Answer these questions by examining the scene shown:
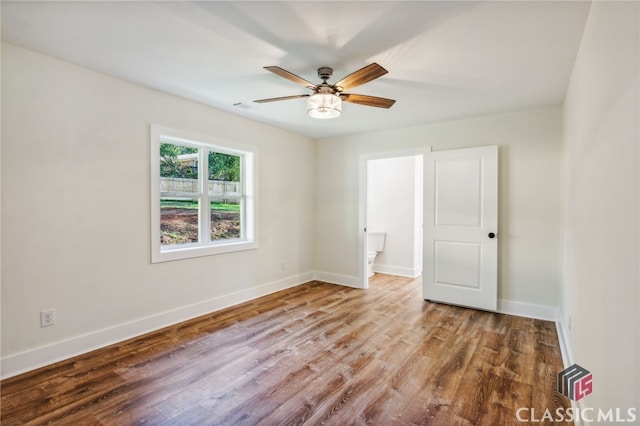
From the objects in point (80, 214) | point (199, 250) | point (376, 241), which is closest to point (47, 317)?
point (80, 214)

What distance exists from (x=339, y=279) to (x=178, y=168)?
292 centimetres

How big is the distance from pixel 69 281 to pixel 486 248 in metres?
4.27

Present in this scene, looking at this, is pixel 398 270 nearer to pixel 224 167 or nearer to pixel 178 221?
pixel 224 167

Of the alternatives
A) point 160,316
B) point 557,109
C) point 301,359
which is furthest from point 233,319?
point 557,109

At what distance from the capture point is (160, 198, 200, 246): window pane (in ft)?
10.8

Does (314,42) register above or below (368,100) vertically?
above

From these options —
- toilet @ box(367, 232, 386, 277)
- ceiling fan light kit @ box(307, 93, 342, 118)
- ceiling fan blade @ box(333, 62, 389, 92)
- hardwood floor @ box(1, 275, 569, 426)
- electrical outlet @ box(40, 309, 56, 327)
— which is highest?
ceiling fan blade @ box(333, 62, 389, 92)

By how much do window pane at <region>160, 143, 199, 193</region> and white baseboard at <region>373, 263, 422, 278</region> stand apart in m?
3.69

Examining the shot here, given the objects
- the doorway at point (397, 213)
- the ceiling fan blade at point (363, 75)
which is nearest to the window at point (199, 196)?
the ceiling fan blade at point (363, 75)

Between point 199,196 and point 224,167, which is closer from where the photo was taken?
point 199,196

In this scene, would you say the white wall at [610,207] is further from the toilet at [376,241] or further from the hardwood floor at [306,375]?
the toilet at [376,241]

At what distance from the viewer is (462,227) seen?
3830 mm

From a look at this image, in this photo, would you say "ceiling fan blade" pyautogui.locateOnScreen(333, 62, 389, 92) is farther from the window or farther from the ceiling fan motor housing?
the window

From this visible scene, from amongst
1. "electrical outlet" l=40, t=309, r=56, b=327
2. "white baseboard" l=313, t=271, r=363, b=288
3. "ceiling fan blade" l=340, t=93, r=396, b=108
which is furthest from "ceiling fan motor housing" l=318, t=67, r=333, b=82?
"white baseboard" l=313, t=271, r=363, b=288
